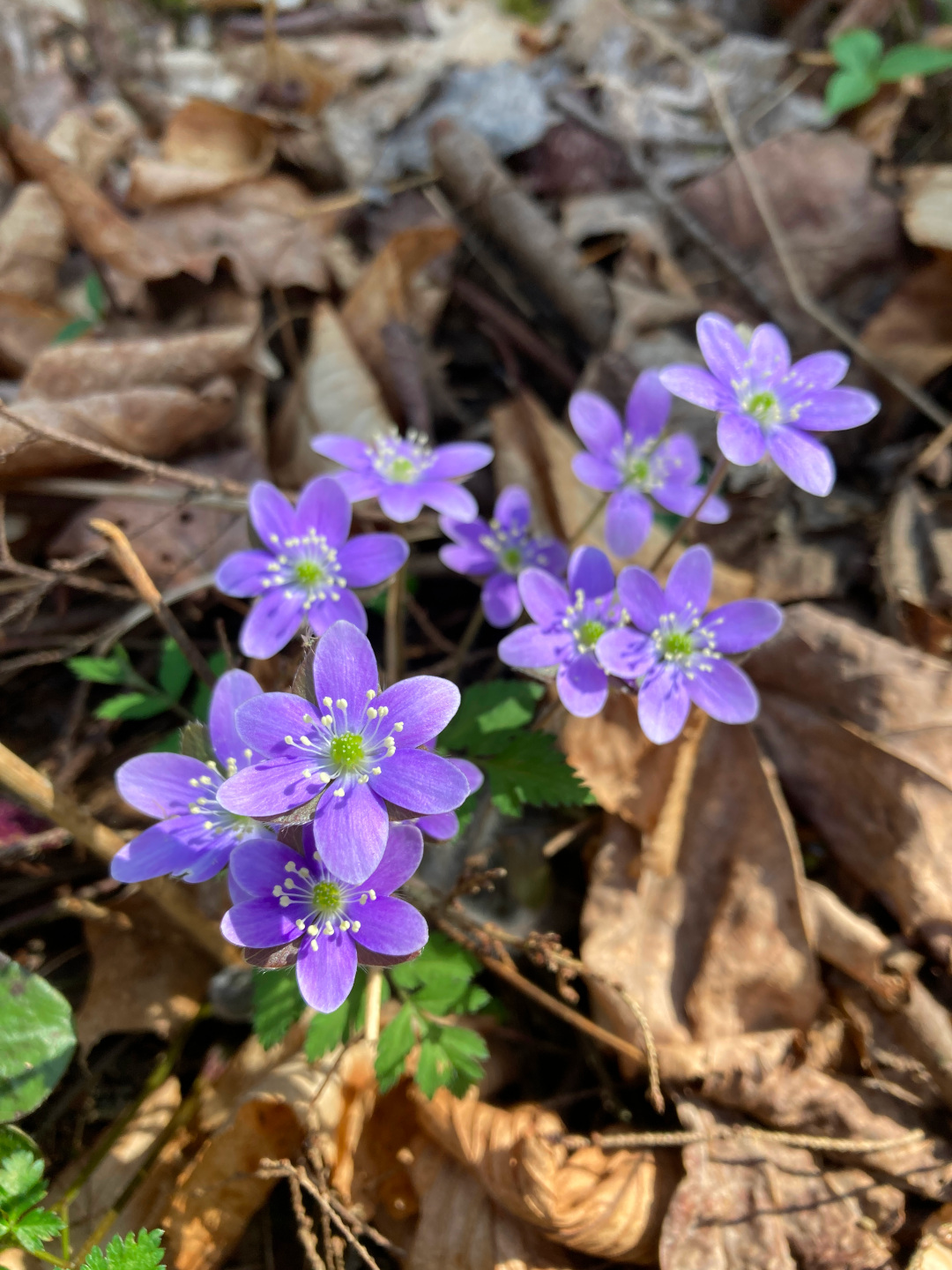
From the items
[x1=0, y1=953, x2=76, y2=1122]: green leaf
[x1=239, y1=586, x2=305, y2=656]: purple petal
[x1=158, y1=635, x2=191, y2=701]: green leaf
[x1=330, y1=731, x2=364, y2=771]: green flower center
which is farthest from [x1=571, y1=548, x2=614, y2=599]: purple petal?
[x1=0, y1=953, x2=76, y2=1122]: green leaf

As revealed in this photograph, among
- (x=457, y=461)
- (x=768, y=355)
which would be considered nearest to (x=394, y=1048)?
(x=457, y=461)

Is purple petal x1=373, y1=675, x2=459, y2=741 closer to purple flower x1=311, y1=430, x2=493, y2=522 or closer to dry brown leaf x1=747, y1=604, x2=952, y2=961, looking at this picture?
purple flower x1=311, y1=430, x2=493, y2=522

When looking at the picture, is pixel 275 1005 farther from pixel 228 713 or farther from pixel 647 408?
pixel 647 408

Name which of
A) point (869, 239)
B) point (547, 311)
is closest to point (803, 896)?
point (547, 311)

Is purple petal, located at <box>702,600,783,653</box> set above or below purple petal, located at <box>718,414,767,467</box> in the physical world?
below

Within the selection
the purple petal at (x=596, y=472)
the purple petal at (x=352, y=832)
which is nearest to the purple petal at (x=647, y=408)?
the purple petal at (x=596, y=472)
